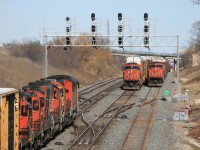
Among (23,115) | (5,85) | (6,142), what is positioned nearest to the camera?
(6,142)

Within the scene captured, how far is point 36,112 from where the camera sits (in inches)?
713

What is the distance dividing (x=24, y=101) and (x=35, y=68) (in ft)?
78.5

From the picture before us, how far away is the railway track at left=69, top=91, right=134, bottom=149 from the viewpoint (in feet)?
70.2

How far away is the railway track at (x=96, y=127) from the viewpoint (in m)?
21.4

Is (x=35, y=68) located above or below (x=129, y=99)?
above

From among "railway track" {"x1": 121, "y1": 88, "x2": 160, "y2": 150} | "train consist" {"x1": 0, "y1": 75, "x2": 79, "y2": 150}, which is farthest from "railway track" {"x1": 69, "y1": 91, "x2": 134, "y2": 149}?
"railway track" {"x1": 121, "y1": 88, "x2": 160, "y2": 150}

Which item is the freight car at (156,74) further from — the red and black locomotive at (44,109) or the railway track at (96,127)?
the red and black locomotive at (44,109)

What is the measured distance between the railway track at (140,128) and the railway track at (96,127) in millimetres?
1560

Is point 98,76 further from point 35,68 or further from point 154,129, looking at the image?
point 154,129

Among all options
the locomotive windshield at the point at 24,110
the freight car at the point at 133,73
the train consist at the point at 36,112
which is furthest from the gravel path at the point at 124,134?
the freight car at the point at 133,73

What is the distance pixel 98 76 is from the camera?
281ft

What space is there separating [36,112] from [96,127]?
8.77 metres

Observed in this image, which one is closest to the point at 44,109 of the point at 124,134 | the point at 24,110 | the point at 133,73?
the point at 24,110

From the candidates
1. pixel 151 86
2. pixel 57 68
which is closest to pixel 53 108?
pixel 57 68
